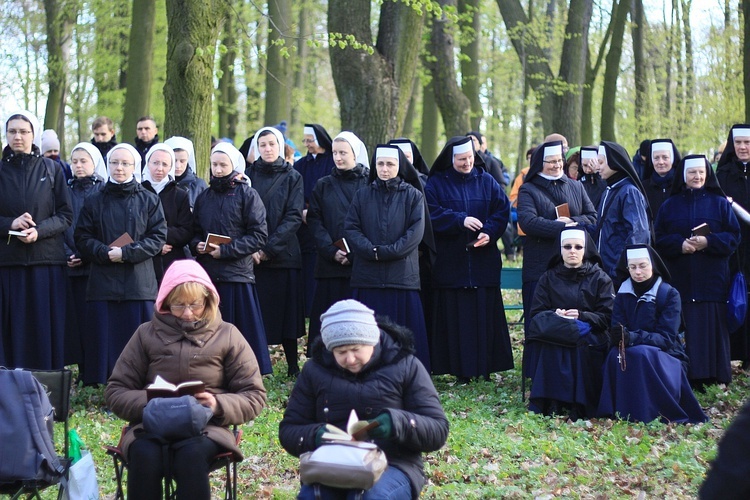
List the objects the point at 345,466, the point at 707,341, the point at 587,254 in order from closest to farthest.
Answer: the point at 345,466 → the point at 587,254 → the point at 707,341

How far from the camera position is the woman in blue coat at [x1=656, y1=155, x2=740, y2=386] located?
10812mm

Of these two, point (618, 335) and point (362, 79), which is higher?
point (362, 79)

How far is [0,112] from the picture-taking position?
106 feet

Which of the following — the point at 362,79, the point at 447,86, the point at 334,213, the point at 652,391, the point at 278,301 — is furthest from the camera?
the point at 447,86

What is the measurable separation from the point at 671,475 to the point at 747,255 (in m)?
4.47

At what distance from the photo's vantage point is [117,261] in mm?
9641

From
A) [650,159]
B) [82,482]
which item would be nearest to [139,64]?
[650,159]

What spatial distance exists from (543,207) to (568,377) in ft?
6.74

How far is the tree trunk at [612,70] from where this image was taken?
22.4 metres

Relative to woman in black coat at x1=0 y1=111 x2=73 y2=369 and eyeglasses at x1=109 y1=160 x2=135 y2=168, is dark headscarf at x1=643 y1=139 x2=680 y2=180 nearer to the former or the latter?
eyeglasses at x1=109 y1=160 x2=135 y2=168

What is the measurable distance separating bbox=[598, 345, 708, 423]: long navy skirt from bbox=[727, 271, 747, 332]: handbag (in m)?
1.59

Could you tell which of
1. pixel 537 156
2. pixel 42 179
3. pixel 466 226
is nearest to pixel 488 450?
pixel 466 226

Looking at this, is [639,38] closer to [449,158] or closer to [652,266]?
[449,158]

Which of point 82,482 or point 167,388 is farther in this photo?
point 82,482
